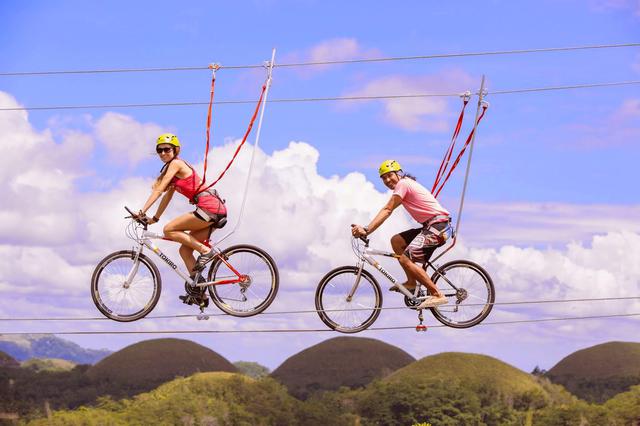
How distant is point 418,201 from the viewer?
71.0 feet

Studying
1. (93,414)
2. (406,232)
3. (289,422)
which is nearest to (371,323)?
(406,232)

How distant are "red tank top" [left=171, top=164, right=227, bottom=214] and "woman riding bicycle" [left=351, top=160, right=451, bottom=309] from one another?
300 cm

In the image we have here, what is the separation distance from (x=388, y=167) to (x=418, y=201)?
3.14ft

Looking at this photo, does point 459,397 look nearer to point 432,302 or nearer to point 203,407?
point 203,407

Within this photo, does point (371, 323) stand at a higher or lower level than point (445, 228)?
lower

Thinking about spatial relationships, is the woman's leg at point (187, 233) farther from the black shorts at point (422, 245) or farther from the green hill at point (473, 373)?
the green hill at point (473, 373)

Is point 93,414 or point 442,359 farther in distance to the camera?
point 442,359

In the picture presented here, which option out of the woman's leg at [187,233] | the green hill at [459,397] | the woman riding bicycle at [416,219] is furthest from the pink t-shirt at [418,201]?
the green hill at [459,397]

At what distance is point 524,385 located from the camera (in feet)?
547

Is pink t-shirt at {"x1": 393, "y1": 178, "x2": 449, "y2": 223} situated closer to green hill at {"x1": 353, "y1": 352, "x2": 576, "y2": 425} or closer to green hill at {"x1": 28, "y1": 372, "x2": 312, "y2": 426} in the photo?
green hill at {"x1": 28, "y1": 372, "x2": 312, "y2": 426}

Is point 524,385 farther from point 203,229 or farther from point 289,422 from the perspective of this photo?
point 203,229

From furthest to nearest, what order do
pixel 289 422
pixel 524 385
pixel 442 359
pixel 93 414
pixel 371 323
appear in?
1. pixel 442 359
2. pixel 524 385
3. pixel 289 422
4. pixel 93 414
5. pixel 371 323

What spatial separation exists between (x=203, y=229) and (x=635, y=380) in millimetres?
191532

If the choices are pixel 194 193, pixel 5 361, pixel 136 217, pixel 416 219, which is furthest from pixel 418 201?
pixel 5 361
